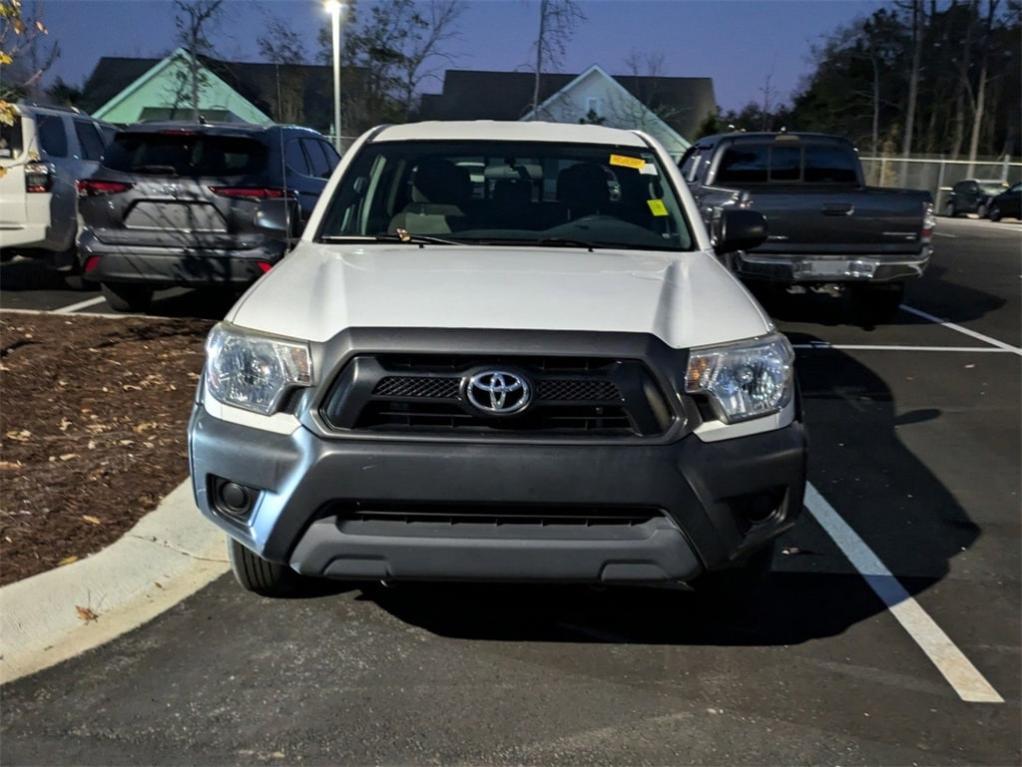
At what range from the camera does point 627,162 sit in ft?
17.1

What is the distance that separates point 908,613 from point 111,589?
10.1ft

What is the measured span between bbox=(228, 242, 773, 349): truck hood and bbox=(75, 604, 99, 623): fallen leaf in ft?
4.19

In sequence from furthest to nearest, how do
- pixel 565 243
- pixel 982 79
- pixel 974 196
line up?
pixel 982 79 < pixel 974 196 < pixel 565 243

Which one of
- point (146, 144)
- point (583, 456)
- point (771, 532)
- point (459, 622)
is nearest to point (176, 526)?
point (459, 622)

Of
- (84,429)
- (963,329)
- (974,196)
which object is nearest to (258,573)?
(84,429)

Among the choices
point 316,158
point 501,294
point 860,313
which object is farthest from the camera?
point 860,313

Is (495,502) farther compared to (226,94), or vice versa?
(226,94)

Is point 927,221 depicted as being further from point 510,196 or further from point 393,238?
point 393,238

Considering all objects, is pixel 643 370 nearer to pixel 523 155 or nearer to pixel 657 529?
pixel 657 529

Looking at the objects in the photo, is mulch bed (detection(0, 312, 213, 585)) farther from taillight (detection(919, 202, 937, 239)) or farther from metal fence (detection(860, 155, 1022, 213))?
metal fence (detection(860, 155, 1022, 213))

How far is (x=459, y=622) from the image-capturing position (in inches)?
159

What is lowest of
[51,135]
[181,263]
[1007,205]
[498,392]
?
[1007,205]

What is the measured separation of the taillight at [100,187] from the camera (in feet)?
28.6

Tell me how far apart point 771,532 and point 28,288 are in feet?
32.7
